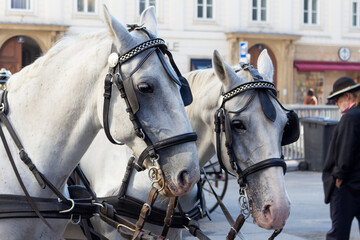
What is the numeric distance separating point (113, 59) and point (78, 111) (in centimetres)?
31

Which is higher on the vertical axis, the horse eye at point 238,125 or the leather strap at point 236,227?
the horse eye at point 238,125

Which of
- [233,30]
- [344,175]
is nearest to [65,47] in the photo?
[344,175]

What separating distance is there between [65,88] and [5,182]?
53 cm

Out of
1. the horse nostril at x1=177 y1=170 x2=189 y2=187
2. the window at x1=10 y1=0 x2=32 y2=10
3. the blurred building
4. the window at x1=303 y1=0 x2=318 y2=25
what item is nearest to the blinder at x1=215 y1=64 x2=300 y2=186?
the horse nostril at x1=177 y1=170 x2=189 y2=187

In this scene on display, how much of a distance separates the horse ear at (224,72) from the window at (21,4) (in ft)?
72.0

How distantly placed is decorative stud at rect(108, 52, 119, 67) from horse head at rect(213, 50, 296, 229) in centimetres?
108

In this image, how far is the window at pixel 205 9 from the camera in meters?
26.4

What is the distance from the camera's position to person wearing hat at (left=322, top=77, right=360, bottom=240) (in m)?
4.97

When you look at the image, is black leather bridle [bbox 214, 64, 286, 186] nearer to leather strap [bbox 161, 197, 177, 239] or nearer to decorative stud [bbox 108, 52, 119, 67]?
leather strap [bbox 161, 197, 177, 239]

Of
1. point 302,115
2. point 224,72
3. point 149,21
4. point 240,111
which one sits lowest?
point 302,115

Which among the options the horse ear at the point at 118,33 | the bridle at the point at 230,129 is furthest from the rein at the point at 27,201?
the bridle at the point at 230,129

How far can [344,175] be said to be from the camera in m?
4.98

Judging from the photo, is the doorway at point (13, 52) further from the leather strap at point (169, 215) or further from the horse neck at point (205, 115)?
the leather strap at point (169, 215)

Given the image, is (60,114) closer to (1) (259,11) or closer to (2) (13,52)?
(2) (13,52)
